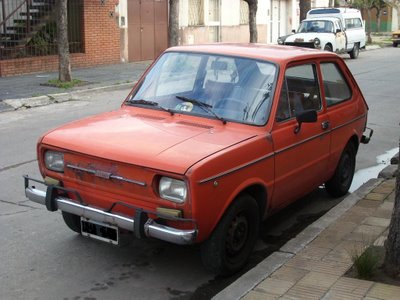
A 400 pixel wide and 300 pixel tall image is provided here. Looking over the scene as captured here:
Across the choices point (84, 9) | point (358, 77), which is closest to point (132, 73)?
point (84, 9)

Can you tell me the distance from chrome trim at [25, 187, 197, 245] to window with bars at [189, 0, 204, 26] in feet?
→ 69.1

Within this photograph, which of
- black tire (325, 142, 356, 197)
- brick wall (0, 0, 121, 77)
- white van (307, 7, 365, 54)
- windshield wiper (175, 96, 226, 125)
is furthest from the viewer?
white van (307, 7, 365, 54)

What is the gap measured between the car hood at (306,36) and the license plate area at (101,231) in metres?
20.3

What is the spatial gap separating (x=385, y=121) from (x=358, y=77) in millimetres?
7401

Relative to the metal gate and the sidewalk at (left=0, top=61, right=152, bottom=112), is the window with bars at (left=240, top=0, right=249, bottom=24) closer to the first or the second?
the metal gate

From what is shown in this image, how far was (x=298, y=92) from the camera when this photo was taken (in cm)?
525

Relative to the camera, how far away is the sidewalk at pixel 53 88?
13.0m

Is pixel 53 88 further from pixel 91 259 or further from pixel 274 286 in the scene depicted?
pixel 274 286

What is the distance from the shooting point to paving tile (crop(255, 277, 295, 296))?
3.74m

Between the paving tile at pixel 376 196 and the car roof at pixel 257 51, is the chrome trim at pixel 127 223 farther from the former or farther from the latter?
the paving tile at pixel 376 196

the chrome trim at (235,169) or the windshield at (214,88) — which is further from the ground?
the windshield at (214,88)

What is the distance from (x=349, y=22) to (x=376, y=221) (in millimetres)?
23492

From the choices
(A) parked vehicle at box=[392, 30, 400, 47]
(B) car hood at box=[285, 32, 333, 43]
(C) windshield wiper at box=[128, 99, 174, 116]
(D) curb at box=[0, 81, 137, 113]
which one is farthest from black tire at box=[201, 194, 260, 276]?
(A) parked vehicle at box=[392, 30, 400, 47]

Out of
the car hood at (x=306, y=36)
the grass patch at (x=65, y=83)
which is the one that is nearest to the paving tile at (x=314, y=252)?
the grass patch at (x=65, y=83)
